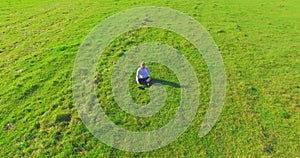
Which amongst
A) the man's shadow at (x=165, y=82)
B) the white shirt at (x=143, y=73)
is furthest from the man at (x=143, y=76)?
the man's shadow at (x=165, y=82)

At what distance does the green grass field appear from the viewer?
44.7 feet

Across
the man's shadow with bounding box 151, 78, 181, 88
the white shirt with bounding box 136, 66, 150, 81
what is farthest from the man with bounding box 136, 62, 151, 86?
the man's shadow with bounding box 151, 78, 181, 88

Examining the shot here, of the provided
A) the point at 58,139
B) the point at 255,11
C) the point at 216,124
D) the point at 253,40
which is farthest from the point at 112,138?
the point at 255,11

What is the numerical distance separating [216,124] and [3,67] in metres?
14.2

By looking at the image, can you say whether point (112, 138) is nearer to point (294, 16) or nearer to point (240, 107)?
point (240, 107)

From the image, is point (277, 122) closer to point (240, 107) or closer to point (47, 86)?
point (240, 107)

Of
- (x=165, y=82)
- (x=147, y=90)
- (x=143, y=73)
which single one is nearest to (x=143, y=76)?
(x=143, y=73)

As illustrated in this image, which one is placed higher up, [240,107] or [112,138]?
[112,138]

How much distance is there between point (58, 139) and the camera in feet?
44.8

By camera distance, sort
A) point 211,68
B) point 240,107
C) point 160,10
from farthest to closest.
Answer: point 160,10
point 211,68
point 240,107

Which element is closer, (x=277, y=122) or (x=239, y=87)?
(x=277, y=122)

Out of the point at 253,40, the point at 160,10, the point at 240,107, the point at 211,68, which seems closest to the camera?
the point at 240,107

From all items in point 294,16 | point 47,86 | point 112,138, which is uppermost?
point 47,86

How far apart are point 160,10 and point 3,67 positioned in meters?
15.9
